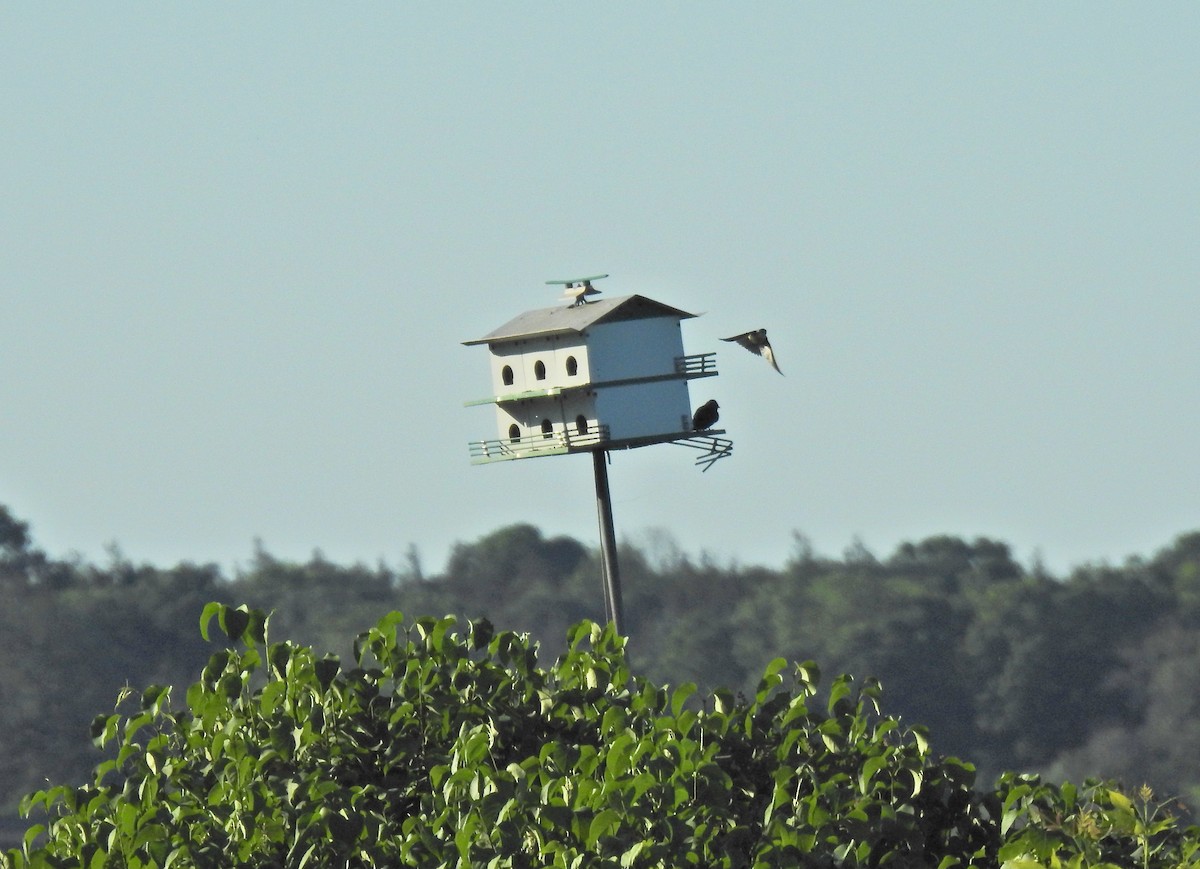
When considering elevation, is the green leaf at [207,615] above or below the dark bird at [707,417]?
below

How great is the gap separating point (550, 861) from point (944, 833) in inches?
60.5

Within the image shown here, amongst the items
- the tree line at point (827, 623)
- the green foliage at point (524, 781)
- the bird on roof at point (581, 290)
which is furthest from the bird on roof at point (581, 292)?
the tree line at point (827, 623)

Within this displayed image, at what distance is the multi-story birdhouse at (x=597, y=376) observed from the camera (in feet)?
37.7

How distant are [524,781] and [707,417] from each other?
5.36m

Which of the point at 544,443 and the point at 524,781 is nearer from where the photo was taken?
the point at 524,781

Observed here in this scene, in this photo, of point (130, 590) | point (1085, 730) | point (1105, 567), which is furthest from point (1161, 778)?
point (130, 590)

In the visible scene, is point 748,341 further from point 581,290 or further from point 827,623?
point 827,623

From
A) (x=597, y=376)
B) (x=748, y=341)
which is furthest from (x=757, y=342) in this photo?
(x=597, y=376)

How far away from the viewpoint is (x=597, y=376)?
11539mm

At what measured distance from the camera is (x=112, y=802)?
7.04 m

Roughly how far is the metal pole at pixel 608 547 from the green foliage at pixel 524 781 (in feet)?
6.52

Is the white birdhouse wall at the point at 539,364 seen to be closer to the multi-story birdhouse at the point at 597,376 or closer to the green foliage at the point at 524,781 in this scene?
the multi-story birdhouse at the point at 597,376

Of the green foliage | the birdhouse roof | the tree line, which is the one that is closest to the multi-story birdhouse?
the birdhouse roof

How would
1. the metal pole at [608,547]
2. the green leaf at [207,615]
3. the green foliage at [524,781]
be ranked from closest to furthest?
the green foliage at [524,781] < the green leaf at [207,615] < the metal pole at [608,547]
